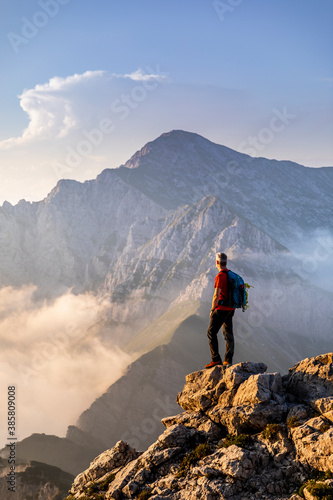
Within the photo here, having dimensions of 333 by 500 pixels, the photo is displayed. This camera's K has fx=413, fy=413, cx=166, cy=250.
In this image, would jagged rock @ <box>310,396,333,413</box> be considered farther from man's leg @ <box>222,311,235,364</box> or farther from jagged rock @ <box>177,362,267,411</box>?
man's leg @ <box>222,311,235,364</box>

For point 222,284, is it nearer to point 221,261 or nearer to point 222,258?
point 221,261

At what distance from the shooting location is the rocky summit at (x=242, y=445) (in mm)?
14961

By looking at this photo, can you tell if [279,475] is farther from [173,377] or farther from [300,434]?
[173,377]

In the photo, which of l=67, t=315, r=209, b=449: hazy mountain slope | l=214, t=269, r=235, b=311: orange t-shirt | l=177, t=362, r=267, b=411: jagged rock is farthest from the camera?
l=67, t=315, r=209, b=449: hazy mountain slope

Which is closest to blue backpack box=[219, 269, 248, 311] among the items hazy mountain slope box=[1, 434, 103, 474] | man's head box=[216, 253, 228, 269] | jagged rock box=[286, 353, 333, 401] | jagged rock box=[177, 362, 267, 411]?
man's head box=[216, 253, 228, 269]

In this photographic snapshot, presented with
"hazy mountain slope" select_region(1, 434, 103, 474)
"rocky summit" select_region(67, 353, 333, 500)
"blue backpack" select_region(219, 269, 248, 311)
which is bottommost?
"rocky summit" select_region(67, 353, 333, 500)

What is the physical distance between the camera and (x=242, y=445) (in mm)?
16688

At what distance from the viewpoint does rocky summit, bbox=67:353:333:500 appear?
1496cm

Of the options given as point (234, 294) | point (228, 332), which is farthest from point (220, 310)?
point (228, 332)

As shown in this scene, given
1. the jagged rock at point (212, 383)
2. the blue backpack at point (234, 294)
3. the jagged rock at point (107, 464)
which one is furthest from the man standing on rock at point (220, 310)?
the jagged rock at point (107, 464)

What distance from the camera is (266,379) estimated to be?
1838cm

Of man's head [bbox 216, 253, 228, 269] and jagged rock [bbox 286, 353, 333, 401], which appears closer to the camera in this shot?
jagged rock [bbox 286, 353, 333, 401]

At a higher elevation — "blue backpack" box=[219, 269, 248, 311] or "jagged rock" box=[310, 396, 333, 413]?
"blue backpack" box=[219, 269, 248, 311]

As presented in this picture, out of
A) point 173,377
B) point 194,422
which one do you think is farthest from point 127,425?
point 194,422
